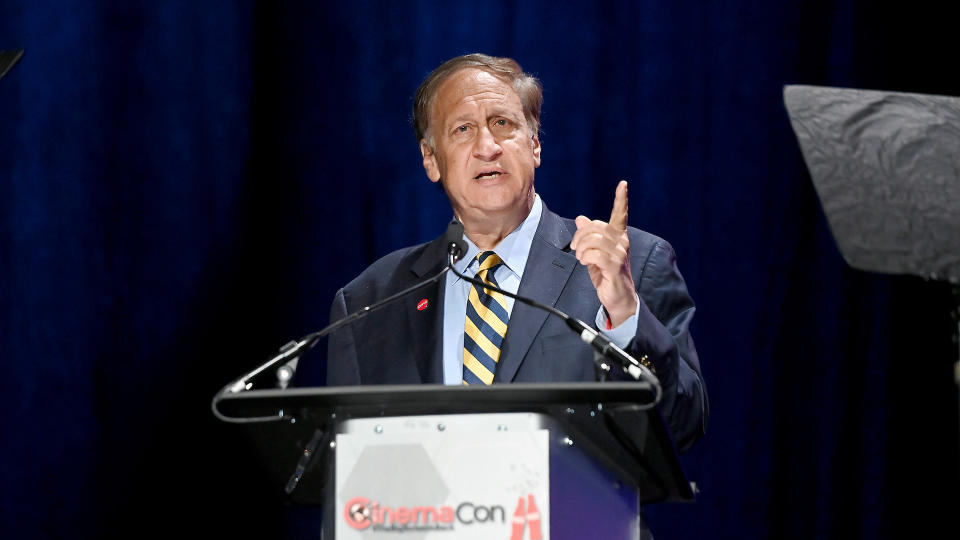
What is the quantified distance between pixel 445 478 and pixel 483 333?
28.0 inches

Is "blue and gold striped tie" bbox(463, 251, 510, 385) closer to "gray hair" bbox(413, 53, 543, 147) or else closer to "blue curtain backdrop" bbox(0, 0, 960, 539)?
"gray hair" bbox(413, 53, 543, 147)

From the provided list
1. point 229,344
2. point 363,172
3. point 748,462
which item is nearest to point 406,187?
point 363,172

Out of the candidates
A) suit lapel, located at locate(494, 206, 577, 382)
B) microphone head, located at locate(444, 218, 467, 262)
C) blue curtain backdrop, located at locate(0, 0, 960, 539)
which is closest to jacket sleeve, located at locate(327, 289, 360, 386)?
suit lapel, located at locate(494, 206, 577, 382)

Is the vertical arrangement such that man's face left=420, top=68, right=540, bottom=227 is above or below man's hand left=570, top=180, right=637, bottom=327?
above

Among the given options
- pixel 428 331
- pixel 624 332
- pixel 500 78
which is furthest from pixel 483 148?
pixel 624 332

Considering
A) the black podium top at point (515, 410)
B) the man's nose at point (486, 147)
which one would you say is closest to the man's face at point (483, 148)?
the man's nose at point (486, 147)

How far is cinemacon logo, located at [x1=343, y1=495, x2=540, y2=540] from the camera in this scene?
1.38 m

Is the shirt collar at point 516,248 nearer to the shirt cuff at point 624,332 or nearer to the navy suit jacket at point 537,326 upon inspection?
the navy suit jacket at point 537,326

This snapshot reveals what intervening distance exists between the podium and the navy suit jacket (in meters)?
0.45

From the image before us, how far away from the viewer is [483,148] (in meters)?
2.36

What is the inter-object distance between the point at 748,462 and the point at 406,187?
3.69 ft

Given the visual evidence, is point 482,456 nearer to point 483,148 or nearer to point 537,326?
point 537,326

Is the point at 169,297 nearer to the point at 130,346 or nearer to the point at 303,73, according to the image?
the point at 130,346

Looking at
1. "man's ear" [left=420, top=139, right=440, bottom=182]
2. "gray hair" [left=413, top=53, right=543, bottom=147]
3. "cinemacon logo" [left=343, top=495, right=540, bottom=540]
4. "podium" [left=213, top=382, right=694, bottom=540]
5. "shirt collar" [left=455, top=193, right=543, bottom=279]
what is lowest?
"cinemacon logo" [left=343, top=495, right=540, bottom=540]
